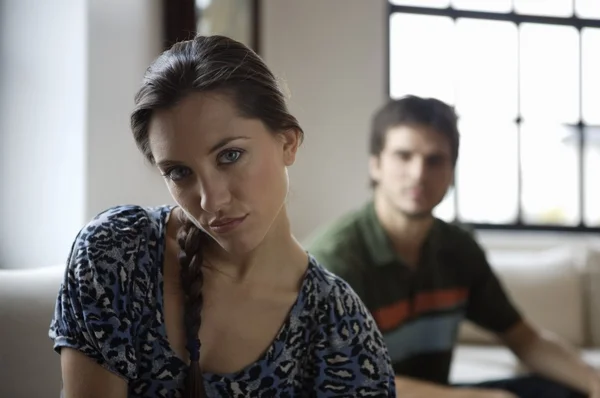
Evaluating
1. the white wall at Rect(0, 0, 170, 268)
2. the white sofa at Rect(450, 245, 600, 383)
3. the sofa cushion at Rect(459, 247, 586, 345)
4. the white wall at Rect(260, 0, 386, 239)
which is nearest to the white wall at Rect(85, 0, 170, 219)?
the white wall at Rect(0, 0, 170, 268)

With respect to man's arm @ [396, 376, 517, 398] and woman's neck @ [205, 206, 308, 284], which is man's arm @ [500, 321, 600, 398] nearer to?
man's arm @ [396, 376, 517, 398]

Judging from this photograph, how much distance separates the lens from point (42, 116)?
165cm

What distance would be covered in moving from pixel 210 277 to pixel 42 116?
0.94m

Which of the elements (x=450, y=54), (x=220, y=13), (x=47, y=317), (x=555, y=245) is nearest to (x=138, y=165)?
(x=220, y=13)

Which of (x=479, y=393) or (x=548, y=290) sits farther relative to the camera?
(x=548, y=290)

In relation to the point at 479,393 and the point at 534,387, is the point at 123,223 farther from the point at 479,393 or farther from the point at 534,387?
the point at 534,387

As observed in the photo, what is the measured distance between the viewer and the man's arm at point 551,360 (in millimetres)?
1448

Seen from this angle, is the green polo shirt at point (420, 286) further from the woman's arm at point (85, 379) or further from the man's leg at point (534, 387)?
the woman's arm at point (85, 379)

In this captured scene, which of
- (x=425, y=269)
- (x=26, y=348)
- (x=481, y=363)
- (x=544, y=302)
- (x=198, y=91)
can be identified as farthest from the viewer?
(x=544, y=302)

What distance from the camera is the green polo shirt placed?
1330mm

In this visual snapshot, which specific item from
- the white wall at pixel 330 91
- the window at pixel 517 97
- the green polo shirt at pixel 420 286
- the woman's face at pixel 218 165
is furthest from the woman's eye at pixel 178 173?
the window at pixel 517 97

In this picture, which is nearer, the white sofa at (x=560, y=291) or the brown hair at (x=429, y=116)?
the brown hair at (x=429, y=116)

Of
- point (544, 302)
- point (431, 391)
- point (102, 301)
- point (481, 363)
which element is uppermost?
point (102, 301)

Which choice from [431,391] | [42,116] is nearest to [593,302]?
[431,391]
